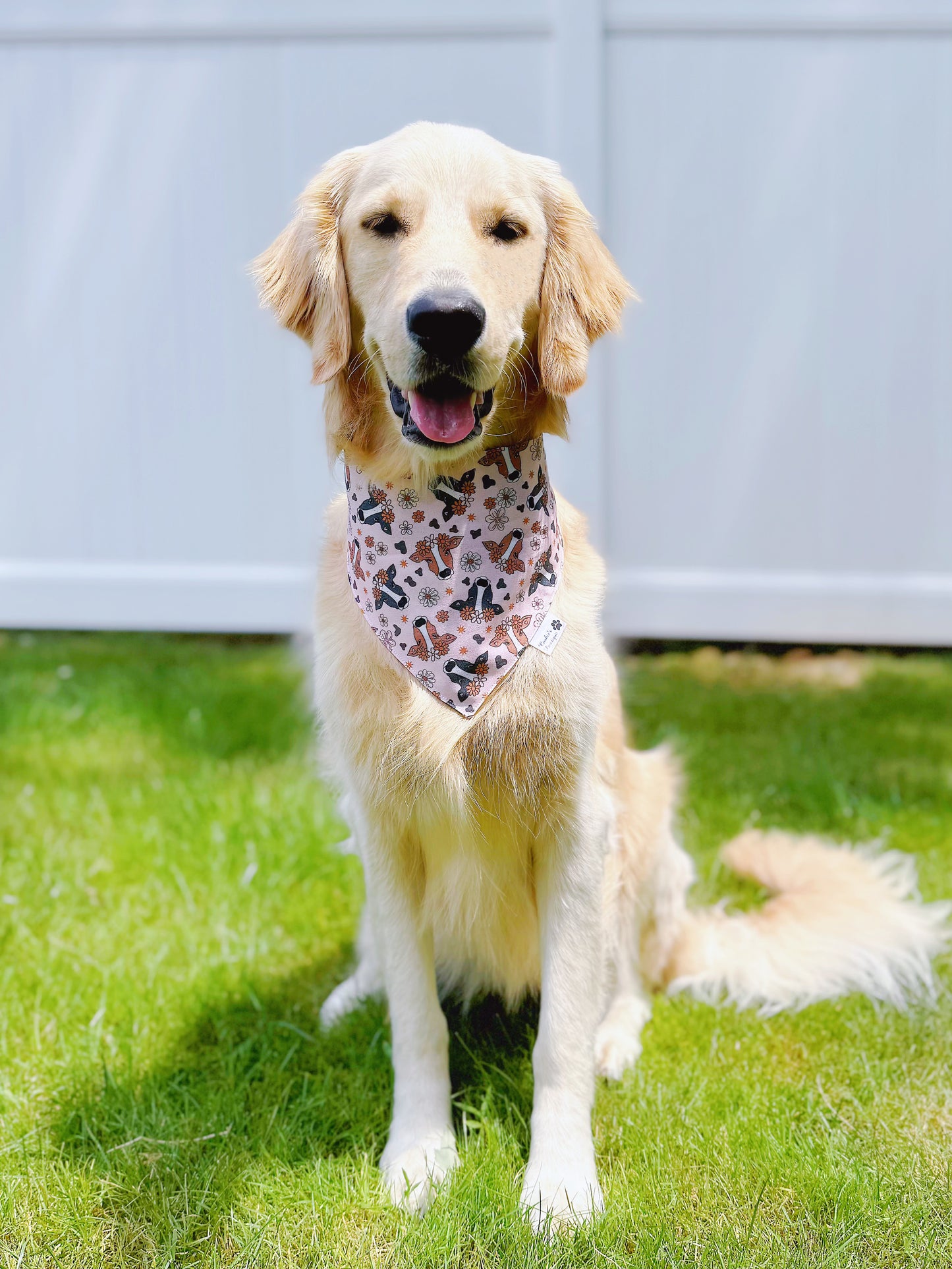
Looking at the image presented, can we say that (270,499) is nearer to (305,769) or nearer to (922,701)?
(305,769)

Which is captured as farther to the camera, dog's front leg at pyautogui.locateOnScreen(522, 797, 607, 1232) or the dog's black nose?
dog's front leg at pyautogui.locateOnScreen(522, 797, 607, 1232)

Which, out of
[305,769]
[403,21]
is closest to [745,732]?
[305,769]

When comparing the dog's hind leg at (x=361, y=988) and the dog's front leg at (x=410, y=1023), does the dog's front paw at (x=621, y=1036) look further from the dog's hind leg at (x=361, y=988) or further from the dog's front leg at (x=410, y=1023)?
the dog's hind leg at (x=361, y=988)

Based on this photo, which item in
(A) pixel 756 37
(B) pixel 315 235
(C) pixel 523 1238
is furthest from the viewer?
(A) pixel 756 37

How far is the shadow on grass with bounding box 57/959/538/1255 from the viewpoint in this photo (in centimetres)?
179

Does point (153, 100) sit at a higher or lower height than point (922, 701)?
higher

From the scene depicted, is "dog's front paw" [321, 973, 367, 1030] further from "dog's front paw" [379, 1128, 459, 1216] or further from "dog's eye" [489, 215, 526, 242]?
"dog's eye" [489, 215, 526, 242]

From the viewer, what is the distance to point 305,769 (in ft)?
11.4

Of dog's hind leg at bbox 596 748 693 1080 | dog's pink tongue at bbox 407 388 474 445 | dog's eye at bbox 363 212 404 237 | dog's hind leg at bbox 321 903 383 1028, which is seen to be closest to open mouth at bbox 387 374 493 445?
dog's pink tongue at bbox 407 388 474 445

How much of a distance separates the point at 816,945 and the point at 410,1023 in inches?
36.4

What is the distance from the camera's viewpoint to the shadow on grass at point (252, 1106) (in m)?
1.79

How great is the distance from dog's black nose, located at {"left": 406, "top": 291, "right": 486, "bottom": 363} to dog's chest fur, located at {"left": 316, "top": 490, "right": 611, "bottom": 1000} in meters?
0.46

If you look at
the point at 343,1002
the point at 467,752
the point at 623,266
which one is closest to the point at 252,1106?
the point at 343,1002

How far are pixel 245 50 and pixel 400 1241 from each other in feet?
12.3
